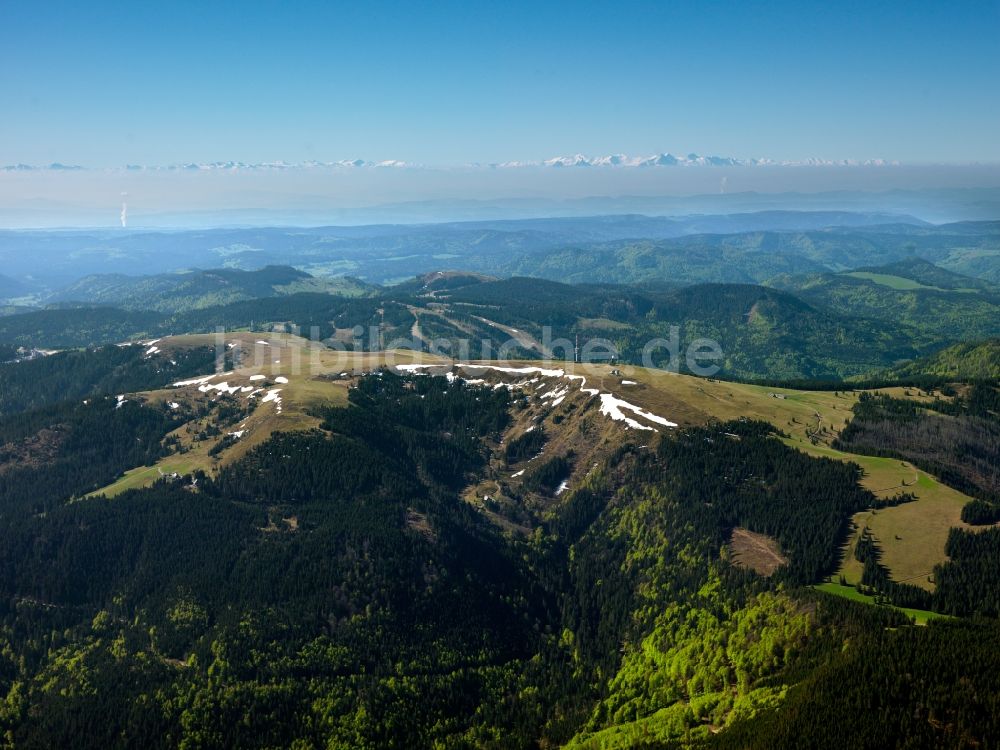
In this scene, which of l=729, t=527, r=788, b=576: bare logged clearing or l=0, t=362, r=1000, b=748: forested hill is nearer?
l=0, t=362, r=1000, b=748: forested hill

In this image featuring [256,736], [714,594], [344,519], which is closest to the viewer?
[256,736]

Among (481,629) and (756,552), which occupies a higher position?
(756,552)

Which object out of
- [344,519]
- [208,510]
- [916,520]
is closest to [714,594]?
[916,520]

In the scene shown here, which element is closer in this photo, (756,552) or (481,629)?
(756,552)

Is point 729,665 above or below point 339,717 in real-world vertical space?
above

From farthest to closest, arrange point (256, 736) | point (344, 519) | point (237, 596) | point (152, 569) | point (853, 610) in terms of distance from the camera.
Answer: point (344, 519), point (152, 569), point (237, 596), point (256, 736), point (853, 610)

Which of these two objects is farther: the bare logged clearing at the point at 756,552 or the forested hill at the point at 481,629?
the bare logged clearing at the point at 756,552

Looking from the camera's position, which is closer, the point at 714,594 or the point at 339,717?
the point at 339,717

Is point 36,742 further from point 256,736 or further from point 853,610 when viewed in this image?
point 853,610
